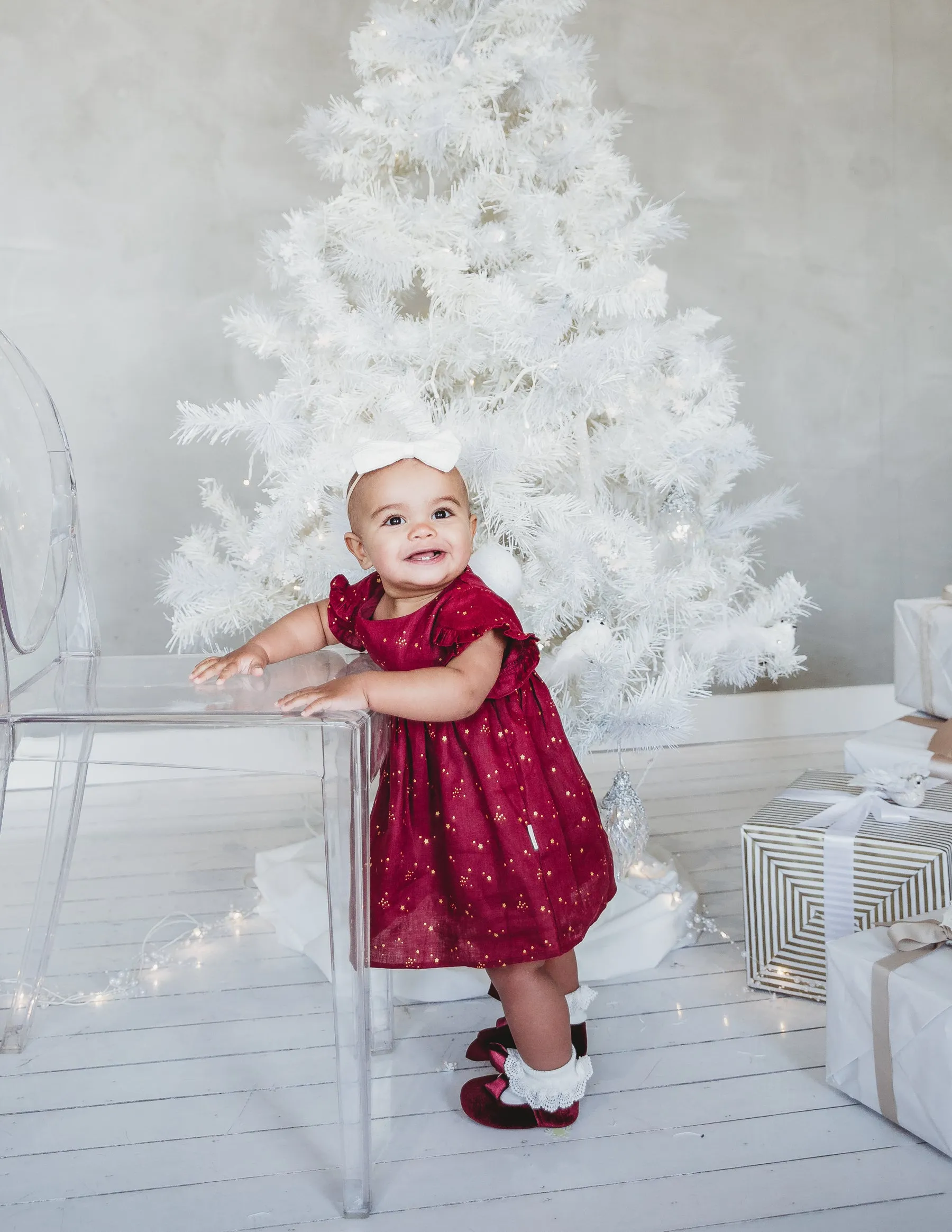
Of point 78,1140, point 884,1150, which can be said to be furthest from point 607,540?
point 78,1140

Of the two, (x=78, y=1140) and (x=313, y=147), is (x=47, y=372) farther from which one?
(x=78, y=1140)

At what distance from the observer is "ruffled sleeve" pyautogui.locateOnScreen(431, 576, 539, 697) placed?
1065 mm

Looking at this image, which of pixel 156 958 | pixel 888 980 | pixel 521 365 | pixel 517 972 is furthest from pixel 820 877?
pixel 156 958

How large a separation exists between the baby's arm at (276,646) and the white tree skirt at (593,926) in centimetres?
46

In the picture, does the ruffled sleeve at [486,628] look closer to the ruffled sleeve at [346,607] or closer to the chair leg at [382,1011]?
the ruffled sleeve at [346,607]

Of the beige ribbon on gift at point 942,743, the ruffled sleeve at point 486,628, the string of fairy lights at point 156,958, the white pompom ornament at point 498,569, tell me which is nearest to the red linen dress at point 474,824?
the ruffled sleeve at point 486,628

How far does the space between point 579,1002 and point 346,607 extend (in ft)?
1.86

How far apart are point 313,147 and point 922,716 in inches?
57.6

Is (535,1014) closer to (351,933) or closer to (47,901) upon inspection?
(351,933)

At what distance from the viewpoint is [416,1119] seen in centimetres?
114

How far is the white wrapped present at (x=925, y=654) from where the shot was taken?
1841 mm

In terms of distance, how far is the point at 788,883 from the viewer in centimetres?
133

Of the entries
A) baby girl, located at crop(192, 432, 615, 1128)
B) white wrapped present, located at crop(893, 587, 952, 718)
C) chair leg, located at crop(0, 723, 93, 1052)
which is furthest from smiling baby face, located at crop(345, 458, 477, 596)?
white wrapped present, located at crop(893, 587, 952, 718)

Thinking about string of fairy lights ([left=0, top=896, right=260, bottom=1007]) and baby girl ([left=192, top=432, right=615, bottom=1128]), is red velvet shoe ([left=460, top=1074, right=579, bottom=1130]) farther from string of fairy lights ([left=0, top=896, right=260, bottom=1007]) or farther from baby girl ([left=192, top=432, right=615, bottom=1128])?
string of fairy lights ([left=0, top=896, right=260, bottom=1007])
